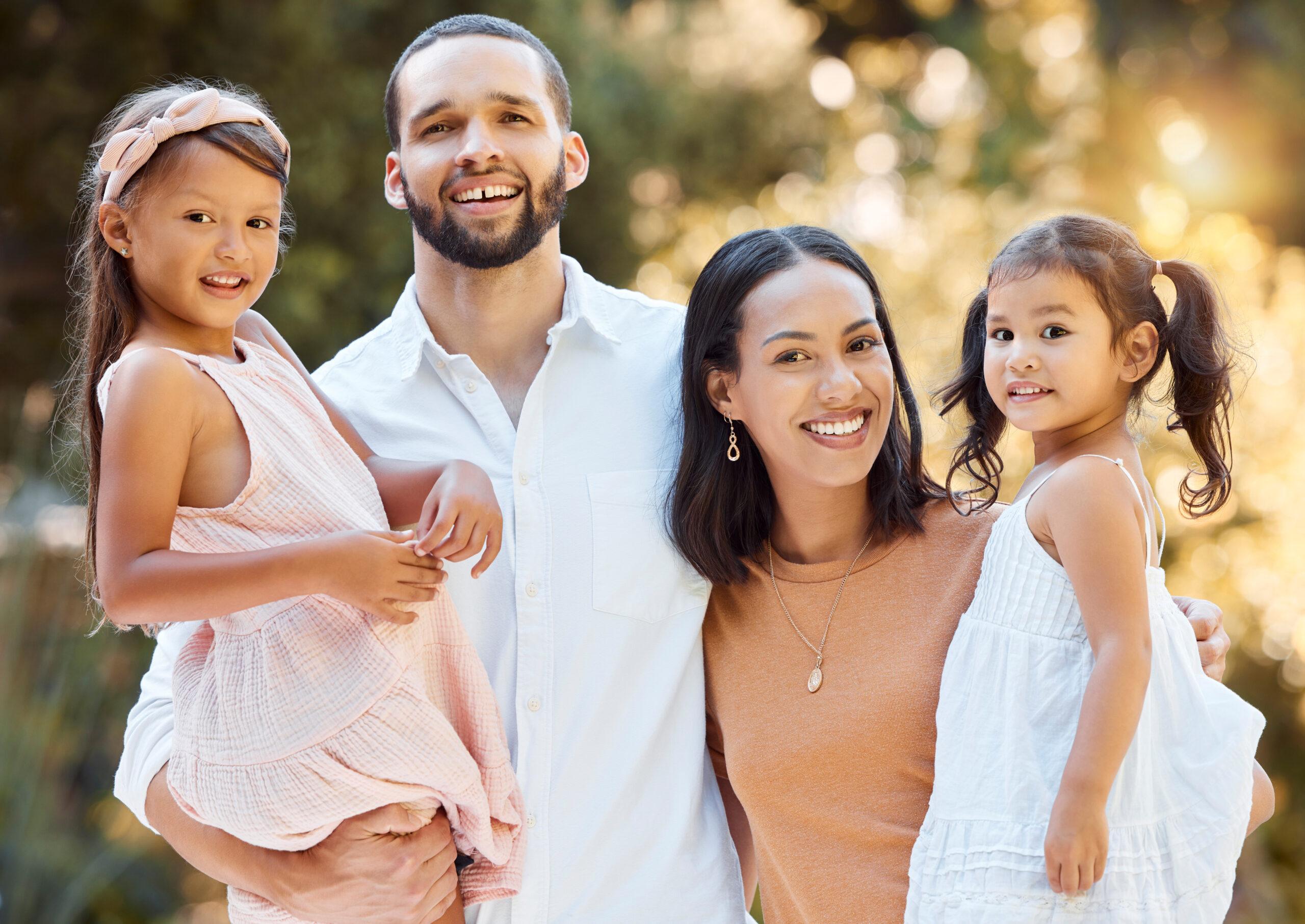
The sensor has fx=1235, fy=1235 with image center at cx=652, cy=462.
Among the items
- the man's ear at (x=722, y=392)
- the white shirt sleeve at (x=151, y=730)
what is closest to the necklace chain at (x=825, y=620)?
the man's ear at (x=722, y=392)

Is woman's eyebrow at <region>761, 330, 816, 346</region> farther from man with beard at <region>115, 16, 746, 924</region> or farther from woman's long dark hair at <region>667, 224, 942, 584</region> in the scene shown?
man with beard at <region>115, 16, 746, 924</region>

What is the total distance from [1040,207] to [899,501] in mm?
5333

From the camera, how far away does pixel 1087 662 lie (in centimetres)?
184

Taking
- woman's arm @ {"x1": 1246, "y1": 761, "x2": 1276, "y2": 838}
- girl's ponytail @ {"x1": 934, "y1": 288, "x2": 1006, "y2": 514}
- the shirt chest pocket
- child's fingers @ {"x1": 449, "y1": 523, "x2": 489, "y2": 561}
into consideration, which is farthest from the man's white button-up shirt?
woman's arm @ {"x1": 1246, "y1": 761, "x2": 1276, "y2": 838}

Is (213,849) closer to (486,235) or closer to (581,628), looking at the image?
(581,628)

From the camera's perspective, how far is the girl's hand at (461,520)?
1791mm

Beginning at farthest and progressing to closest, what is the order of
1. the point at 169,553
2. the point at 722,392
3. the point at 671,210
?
the point at 671,210, the point at 722,392, the point at 169,553

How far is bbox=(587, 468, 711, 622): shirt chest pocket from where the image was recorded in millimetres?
2191

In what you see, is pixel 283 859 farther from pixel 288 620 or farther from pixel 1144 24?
pixel 1144 24

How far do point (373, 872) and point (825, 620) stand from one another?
860mm

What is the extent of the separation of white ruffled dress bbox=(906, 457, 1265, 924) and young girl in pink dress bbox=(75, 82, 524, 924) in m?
0.74

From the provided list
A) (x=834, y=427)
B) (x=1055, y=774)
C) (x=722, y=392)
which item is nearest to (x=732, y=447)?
(x=722, y=392)

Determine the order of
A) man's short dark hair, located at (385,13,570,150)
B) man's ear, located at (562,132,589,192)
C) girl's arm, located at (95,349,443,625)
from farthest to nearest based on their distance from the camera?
man's ear, located at (562,132,589,192) → man's short dark hair, located at (385,13,570,150) → girl's arm, located at (95,349,443,625)

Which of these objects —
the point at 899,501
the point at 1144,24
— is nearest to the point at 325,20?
the point at 899,501
